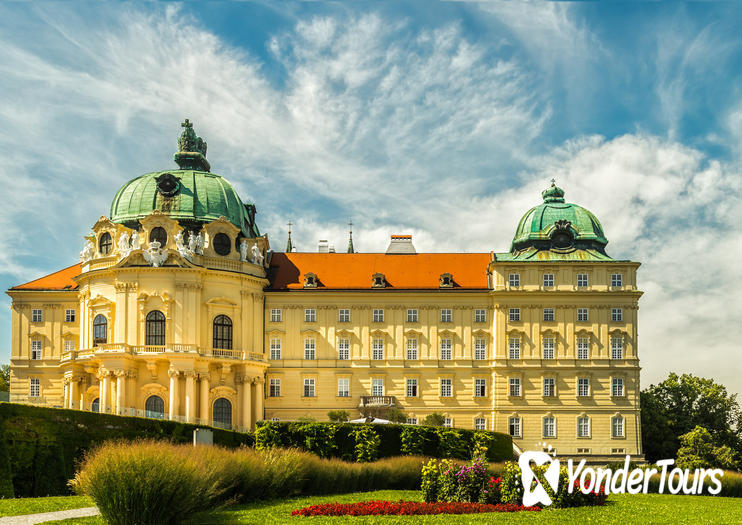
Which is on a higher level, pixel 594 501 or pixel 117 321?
pixel 117 321

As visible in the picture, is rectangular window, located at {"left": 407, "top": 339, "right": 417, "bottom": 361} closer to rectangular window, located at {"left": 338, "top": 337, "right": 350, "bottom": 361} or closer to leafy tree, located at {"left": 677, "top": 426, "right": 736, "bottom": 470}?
rectangular window, located at {"left": 338, "top": 337, "right": 350, "bottom": 361}

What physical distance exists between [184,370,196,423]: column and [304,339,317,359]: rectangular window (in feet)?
32.3

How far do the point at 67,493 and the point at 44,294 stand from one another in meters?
37.4

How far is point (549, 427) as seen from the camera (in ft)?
228

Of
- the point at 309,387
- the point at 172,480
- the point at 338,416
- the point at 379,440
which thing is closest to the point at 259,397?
the point at 309,387

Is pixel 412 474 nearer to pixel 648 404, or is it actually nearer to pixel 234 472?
pixel 234 472

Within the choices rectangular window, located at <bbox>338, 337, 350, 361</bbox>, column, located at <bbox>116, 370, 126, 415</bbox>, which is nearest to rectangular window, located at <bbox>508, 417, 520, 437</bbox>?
rectangular window, located at <bbox>338, 337, 350, 361</bbox>

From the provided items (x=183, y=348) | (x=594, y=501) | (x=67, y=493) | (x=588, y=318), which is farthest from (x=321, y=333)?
(x=594, y=501)

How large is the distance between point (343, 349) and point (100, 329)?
18016mm

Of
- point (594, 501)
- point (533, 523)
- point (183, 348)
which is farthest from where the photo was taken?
point (183, 348)

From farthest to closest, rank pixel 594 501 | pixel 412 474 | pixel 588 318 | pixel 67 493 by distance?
1. pixel 588 318
2. pixel 412 474
3. pixel 67 493
4. pixel 594 501

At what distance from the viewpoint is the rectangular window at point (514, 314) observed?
71.0 meters

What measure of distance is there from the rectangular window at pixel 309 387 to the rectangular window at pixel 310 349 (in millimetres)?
1777

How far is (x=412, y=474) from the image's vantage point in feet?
153
